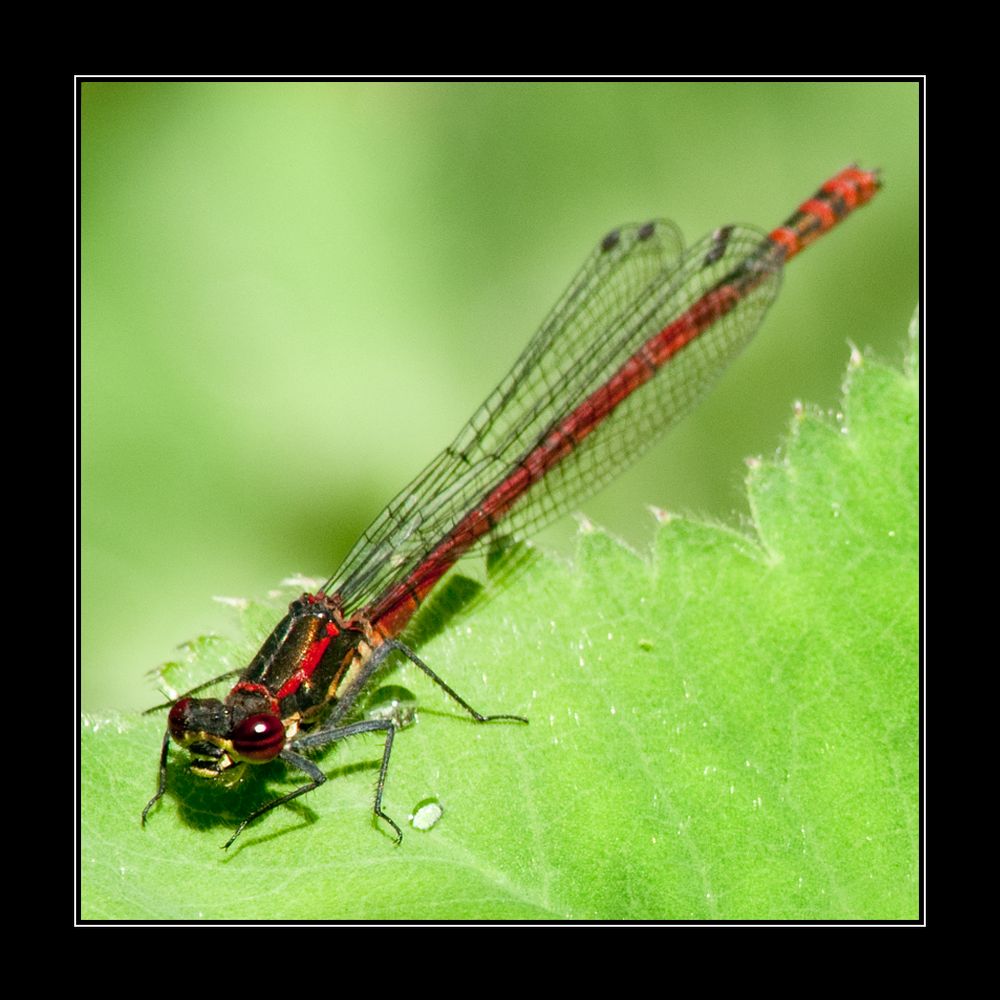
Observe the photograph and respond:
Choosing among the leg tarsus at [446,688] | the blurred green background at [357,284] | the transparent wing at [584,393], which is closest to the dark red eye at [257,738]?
the leg tarsus at [446,688]

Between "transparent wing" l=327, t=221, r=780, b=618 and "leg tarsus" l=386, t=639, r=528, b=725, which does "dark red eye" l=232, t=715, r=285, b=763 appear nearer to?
"leg tarsus" l=386, t=639, r=528, b=725

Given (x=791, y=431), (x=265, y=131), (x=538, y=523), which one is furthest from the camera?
(x=265, y=131)

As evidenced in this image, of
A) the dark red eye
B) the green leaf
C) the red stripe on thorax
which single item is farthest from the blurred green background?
the dark red eye

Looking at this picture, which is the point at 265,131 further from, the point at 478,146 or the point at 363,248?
the point at 478,146

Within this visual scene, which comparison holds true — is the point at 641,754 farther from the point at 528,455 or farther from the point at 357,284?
the point at 357,284

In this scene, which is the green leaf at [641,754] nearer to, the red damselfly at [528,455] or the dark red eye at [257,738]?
the red damselfly at [528,455]
